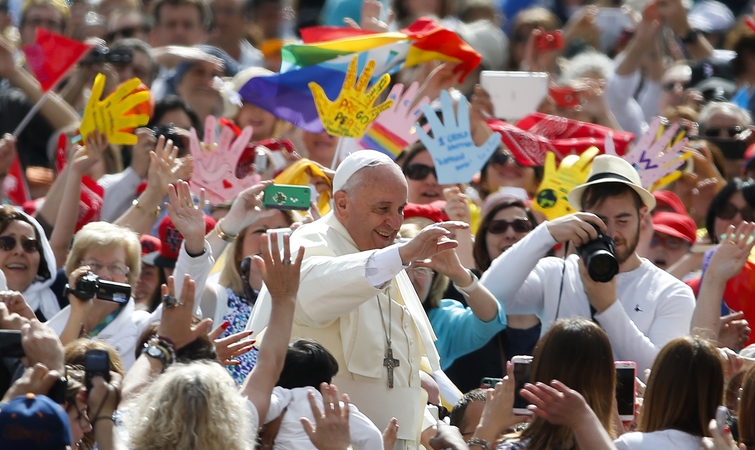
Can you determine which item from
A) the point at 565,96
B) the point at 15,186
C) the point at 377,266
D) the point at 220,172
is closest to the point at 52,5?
the point at 15,186

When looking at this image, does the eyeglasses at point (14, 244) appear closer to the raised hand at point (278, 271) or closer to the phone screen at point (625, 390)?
the raised hand at point (278, 271)

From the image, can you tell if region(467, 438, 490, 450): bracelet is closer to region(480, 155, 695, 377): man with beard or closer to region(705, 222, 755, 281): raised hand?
region(480, 155, 695, 377): man with beard

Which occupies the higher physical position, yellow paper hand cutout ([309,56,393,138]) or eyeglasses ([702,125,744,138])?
yellow paper hand cutout ([309,56,393,138])

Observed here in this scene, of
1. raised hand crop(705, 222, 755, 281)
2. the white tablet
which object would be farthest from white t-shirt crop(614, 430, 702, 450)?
the white tablet

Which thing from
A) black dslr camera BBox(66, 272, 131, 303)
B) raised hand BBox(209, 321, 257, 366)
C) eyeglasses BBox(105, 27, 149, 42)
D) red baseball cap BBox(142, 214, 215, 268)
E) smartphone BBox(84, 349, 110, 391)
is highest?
smartphone BBox(84, 349, 110, 391)

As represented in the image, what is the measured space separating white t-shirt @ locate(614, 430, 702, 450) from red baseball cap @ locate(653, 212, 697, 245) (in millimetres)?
3143

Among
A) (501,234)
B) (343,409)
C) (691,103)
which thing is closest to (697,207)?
(691,103)

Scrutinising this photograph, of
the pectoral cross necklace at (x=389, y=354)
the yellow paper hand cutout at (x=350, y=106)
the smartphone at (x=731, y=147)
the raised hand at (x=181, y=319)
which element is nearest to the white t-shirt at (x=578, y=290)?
the pectoral cross necklace at (x=389, y=354)

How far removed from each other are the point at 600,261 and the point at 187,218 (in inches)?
72.1

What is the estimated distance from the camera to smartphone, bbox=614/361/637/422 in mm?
4820

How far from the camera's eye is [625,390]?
4.84m

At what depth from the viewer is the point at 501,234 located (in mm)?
6598

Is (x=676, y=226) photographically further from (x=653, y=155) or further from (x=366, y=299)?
(x=366, y=299)

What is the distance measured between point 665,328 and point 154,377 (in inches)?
97.5
